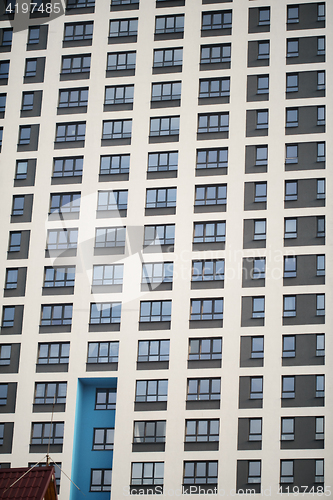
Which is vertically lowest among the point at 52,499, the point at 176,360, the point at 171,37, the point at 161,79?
the point at 52,499

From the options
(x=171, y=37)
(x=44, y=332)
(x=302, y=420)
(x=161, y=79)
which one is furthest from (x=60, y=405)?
(x=171, y=37)

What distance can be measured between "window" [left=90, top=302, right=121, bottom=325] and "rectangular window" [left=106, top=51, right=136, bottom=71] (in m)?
21.3

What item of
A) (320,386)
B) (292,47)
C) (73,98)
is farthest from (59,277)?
(292,47)

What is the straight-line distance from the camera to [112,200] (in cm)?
6300

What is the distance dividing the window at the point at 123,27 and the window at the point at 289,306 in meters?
27.6

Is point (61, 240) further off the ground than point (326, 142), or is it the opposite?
point (326, 142)

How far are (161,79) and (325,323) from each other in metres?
25.3

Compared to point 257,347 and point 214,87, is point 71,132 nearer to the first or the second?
point 214,87

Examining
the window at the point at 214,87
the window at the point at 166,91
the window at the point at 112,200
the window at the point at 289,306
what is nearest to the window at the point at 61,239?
the window at the point at 112,200

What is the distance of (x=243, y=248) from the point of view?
60.1m

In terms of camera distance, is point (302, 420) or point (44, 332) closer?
point (302, 420)

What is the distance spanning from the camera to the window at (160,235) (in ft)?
201

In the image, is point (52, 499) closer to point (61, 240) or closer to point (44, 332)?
point (44, 332)

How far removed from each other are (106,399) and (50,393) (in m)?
4.41
